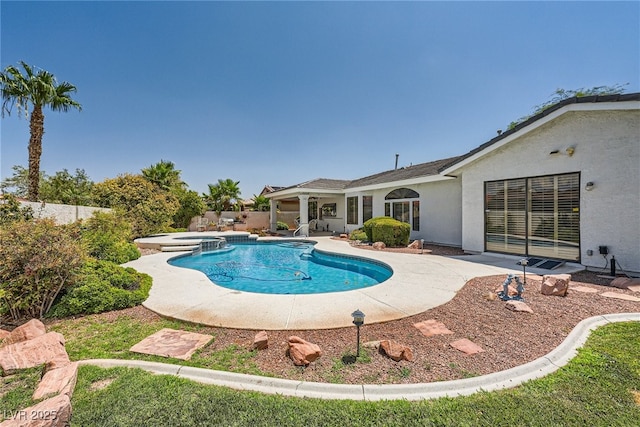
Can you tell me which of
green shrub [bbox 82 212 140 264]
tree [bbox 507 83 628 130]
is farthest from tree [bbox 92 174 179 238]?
tree [bbox 507 83 628 130]

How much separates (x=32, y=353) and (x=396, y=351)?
4958 mm

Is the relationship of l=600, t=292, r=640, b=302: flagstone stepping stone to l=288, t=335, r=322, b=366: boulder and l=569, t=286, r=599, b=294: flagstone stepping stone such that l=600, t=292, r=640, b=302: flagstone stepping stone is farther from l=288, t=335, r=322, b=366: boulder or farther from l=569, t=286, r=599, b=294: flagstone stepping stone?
l=288, t=335, r=322, b=366: boulder

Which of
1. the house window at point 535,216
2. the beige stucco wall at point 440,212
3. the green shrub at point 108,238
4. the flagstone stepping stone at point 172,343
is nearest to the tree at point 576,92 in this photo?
the beige stucco wall at point 440,212

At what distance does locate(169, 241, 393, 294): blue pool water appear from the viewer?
8625 mm

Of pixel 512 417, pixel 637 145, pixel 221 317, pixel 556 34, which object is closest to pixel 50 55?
pixel 221 317

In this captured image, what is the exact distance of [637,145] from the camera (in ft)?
24.7

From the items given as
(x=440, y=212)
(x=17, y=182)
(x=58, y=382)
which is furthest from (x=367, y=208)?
(x=17, y=182)

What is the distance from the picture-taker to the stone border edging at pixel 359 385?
282cm

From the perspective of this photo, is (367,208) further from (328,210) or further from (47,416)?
(47,416)

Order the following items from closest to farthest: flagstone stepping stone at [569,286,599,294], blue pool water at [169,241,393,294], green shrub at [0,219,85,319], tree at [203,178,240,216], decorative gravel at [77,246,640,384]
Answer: decorative gravel at [77,246,640,384], green shrub at [0,219,85,319], flagstone stepping stone at [569,286,599,294], blue pool water at [169,241,393,294], tree at [203,178,240,216]

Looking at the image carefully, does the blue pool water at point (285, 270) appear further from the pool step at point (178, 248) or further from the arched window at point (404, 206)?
the arched window at point (404, 206)

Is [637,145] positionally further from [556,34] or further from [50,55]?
[50,55]

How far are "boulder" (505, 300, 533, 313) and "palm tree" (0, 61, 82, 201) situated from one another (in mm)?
21019

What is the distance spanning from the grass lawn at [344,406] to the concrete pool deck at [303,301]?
1671mm
